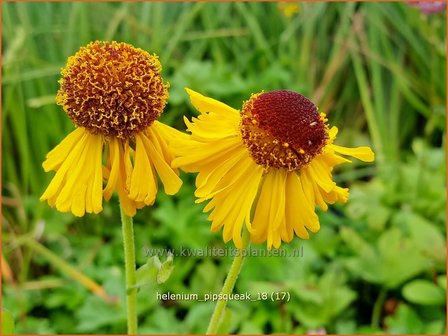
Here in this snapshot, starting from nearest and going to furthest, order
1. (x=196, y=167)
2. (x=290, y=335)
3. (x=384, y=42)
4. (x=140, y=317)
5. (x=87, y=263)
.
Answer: (x=196, y=167) → (x=290, y=335) → (x=140, y=317) → (x=87, y=263) → (x=384, y=42)

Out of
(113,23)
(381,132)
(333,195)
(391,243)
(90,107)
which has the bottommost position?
(391,243)

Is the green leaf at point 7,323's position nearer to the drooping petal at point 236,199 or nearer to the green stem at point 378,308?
the drooping petal at point 236,199

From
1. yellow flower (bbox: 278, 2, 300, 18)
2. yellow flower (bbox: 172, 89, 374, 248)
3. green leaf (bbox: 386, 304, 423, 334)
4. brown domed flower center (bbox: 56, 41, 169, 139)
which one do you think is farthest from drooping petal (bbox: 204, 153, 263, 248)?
yellow flower (bbox: 278, 2, 300, 18)

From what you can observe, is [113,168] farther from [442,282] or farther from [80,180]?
[442,282]

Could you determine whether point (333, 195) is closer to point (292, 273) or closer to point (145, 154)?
point (145, 154)

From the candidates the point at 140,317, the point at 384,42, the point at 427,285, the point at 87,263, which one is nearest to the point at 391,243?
the point at 427,285

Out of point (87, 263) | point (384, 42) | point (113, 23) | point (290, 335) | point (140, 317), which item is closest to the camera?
point (290, 335)

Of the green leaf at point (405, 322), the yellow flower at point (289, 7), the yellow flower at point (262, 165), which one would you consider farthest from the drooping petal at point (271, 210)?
the yellow flower at point (289, 7)
